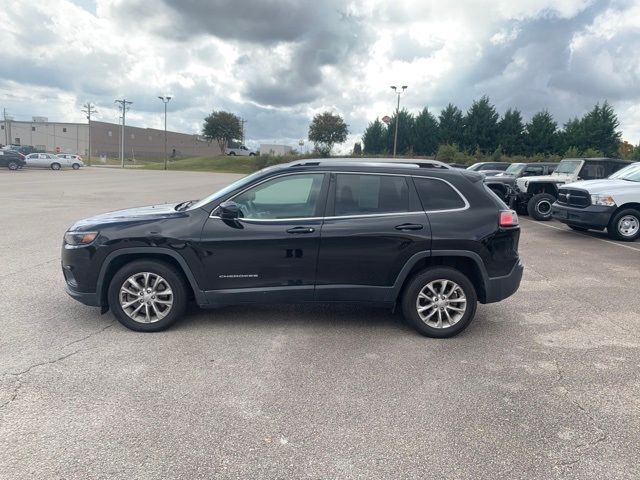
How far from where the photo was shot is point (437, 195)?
4.61 metres

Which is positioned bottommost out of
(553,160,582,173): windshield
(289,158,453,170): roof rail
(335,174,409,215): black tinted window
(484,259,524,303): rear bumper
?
(484,259,524,303): rear bumper

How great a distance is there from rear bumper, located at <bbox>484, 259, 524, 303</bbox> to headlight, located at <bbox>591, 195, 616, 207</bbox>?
709 centimetres

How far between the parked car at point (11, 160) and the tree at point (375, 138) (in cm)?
4972

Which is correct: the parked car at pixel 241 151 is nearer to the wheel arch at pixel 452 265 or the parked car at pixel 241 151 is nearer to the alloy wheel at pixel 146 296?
the alloy wheel at pixel 146 296

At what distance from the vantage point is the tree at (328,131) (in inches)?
2758

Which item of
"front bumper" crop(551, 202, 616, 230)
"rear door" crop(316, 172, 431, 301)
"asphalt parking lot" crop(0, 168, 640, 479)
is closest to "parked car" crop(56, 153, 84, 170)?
"asphalt parking lot" crop(0, 168, 640, 479)

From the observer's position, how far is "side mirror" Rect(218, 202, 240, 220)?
171 inches

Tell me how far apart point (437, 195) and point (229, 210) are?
209 cm

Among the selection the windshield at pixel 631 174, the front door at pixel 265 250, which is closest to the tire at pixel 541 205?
the windshield at pixel 631 174

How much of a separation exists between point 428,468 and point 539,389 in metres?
1.47

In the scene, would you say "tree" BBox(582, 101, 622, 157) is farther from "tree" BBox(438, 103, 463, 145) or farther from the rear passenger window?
the rear passenger window

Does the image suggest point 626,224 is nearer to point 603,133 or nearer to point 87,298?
point 87,298

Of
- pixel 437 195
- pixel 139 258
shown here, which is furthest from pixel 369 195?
pixel 139 258

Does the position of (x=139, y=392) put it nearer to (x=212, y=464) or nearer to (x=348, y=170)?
(x=212, y=464)
